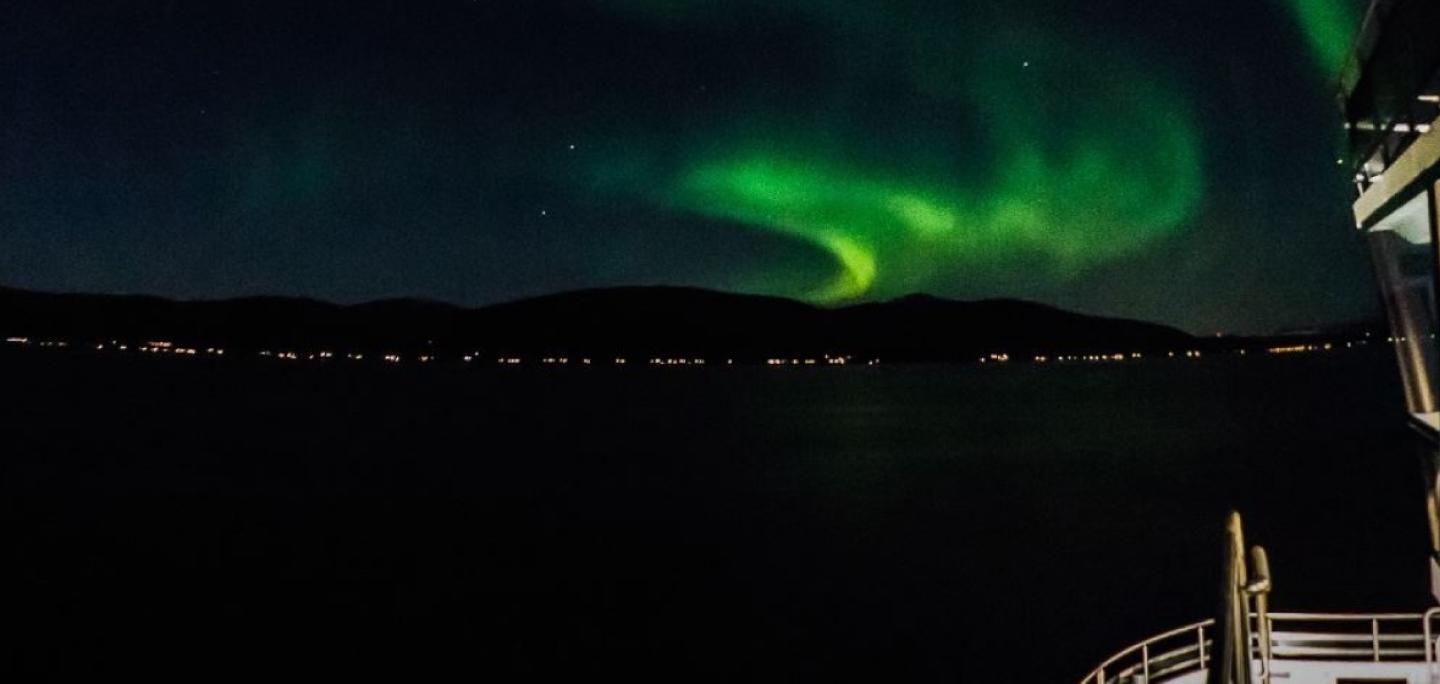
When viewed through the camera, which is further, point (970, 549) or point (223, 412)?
point (223, 412)

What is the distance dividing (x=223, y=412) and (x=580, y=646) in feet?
368

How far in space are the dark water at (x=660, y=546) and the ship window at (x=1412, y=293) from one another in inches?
819

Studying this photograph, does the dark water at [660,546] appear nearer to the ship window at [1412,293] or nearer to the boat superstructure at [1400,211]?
the boat superstructure at [1400,211]

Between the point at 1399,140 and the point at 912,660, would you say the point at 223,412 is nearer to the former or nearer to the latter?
the point at 912,660

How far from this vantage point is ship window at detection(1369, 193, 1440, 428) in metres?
8.79

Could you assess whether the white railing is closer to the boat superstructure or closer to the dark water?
the boat superstructure

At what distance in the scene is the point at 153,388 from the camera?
18538cm

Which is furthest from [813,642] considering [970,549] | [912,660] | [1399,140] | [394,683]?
[1399,140]

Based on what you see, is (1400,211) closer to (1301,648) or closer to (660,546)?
(1301,648)

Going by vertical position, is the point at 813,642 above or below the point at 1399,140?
below

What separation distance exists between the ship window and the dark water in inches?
819

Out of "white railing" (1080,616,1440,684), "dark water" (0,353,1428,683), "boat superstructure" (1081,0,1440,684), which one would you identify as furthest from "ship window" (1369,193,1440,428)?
"dark water" (0,353,1428,683)

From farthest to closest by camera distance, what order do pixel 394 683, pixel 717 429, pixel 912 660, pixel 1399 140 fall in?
pixel 717 429
pixel 912 660
pixel 394 683
pixel 1399 140

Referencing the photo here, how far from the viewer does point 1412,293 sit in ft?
30.7
